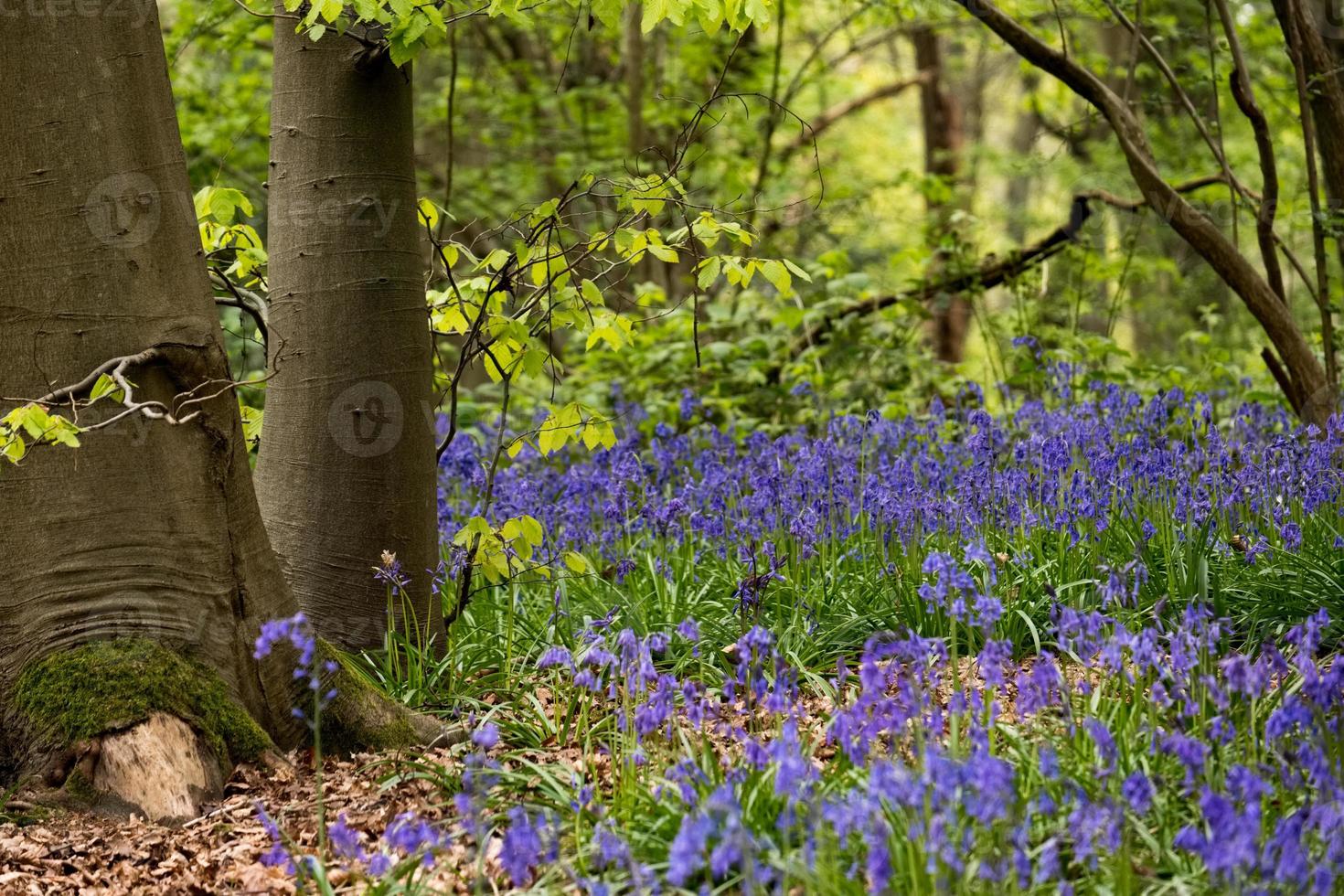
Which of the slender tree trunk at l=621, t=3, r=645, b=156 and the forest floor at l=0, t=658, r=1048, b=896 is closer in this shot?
the forest floor at l=0, t=658, r=1048, b=896

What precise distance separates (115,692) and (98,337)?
2.93 feet

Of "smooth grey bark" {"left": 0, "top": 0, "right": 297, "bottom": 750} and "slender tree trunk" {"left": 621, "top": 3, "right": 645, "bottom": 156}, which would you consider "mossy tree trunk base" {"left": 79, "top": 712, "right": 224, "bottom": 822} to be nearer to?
"smooth grey bark" {"left": 0, "top": 0, "right": 297, "bottom": 750}

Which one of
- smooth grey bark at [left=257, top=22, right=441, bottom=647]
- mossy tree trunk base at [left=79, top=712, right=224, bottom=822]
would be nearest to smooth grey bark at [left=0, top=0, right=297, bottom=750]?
mossy tree trunk base at [left=79, top=712, right=224, bottom=822]

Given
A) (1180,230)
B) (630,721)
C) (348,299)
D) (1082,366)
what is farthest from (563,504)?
(1082,366)

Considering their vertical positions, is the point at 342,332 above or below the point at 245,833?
above

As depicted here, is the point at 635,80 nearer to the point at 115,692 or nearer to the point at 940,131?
the point at 940,131

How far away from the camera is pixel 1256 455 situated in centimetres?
452

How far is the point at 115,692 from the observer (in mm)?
2889

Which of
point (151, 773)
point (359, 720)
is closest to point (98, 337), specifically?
point (151, 773)

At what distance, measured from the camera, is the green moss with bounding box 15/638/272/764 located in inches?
113

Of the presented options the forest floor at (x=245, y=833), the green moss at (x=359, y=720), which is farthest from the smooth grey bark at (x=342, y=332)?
the forest floor at (x=245, y=833)

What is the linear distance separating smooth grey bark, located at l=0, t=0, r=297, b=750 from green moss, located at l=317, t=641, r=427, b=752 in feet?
1.09

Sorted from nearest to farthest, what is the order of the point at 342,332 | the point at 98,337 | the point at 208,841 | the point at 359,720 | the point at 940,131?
the point at 208,841 → the point at 98,337 → the point at 359,720 → the point at 342,332 → the point at 940,131

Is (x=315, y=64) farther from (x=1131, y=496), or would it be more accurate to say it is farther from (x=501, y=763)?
(x=1131, y=496)
